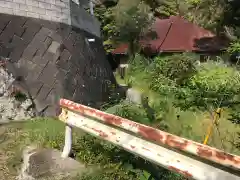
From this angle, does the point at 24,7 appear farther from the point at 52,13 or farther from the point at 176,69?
the point at 176,69

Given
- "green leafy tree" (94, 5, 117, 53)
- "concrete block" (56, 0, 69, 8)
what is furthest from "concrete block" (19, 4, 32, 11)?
"green leafy tree" (94, 5, 117, 53)

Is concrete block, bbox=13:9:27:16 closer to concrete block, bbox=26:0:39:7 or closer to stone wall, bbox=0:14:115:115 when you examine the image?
stone wall, bbox=0:14:115:115

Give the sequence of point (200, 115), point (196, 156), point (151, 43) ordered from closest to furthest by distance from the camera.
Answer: point (196, 156)
point (200, 115)
point (151, 43)

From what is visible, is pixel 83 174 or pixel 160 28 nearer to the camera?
pixel 83 174

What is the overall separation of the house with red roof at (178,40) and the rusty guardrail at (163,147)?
20.0m

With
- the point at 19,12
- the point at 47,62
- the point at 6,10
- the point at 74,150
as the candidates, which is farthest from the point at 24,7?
the point at 74,150

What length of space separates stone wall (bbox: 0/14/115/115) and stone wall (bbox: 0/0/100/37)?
0.49 feet

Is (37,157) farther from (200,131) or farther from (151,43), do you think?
(151,43)

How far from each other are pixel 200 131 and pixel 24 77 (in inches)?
149

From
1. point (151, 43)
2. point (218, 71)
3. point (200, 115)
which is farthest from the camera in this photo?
point (151, 43)

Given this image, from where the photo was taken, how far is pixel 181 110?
7.93 meters

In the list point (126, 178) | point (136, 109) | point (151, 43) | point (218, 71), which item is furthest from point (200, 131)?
point (151, 43)

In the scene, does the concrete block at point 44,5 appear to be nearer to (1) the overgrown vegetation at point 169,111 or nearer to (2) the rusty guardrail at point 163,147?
(1) the overgrown vegetation at point 169,111

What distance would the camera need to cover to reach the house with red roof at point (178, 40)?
23.5 metres
